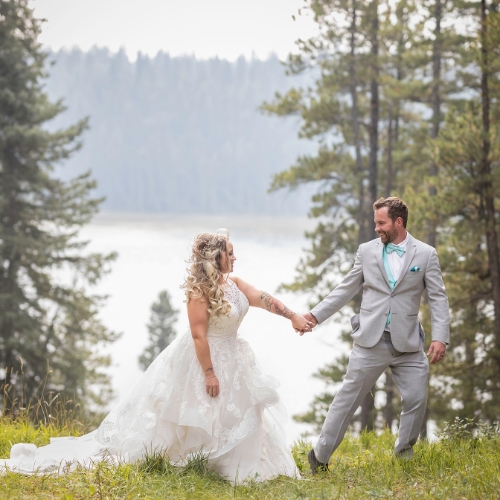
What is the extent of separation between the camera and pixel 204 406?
432cm

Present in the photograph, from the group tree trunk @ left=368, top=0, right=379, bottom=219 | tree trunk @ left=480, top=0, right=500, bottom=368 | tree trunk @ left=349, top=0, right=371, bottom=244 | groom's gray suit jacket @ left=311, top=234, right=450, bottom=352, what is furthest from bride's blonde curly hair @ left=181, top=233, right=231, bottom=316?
tree trunk @ left=349, top=0, right=371, bottom=244

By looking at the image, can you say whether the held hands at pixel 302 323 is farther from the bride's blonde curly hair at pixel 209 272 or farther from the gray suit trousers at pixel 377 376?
the bride's blonde curly hair at pixel 209 272

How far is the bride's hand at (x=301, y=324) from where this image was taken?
4848 millimetres

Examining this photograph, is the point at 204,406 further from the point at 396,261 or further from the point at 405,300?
the point at 396,261

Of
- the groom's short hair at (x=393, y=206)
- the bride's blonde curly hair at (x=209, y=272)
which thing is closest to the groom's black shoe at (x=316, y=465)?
the bride's blonde curly hair at (x=209, y=272)

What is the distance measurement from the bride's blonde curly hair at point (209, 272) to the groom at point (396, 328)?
108cm

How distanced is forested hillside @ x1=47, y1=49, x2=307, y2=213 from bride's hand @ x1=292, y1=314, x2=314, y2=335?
95.9 m

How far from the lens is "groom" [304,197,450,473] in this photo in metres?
4.38

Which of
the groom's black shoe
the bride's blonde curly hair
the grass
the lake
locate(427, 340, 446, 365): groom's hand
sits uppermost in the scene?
the bride's blonde curly hair

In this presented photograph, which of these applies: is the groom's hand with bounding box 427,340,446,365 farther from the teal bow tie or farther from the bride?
the bride

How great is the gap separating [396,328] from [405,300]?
0.23 metres

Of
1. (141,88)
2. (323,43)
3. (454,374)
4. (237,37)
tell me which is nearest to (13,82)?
(323,43)

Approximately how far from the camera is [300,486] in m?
4.03

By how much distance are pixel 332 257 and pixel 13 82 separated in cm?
1141
